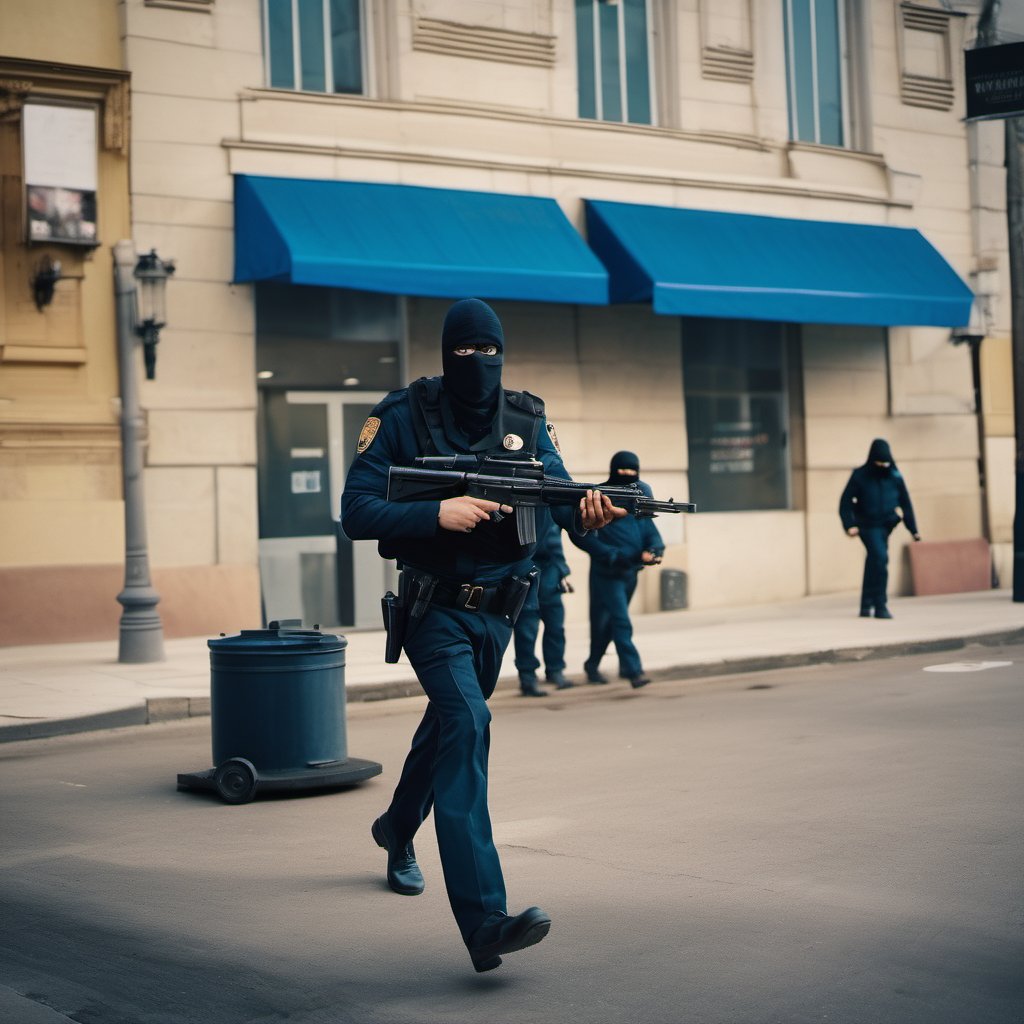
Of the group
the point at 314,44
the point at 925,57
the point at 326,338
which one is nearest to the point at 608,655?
the point at 326,338

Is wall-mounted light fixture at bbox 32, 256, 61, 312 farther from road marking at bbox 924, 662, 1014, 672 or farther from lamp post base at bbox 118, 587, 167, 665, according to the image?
road marking at bbox 924, 662, 1014, 672

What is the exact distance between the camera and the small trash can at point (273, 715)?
817 centimetres

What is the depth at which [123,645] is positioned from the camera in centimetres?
1377

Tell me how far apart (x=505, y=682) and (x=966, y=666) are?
397cm

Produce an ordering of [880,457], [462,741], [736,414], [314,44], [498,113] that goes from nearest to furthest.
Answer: [462,741], [880,457], [314,44], [498,113], [736,414]

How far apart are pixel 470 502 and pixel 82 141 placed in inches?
457

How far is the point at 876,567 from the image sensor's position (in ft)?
56.7

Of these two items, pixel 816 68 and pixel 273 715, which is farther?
pixel 816 68

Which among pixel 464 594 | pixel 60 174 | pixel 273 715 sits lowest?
pixel 273 715

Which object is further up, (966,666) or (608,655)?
(608,655)

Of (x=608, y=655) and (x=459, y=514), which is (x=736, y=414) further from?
(x=459, y=514)

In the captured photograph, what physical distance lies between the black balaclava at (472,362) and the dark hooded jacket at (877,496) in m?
12.4

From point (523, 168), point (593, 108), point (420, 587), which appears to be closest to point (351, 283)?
point (523, 168)

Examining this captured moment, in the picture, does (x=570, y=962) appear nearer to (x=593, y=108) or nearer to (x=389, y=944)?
(x=389, y=944)
